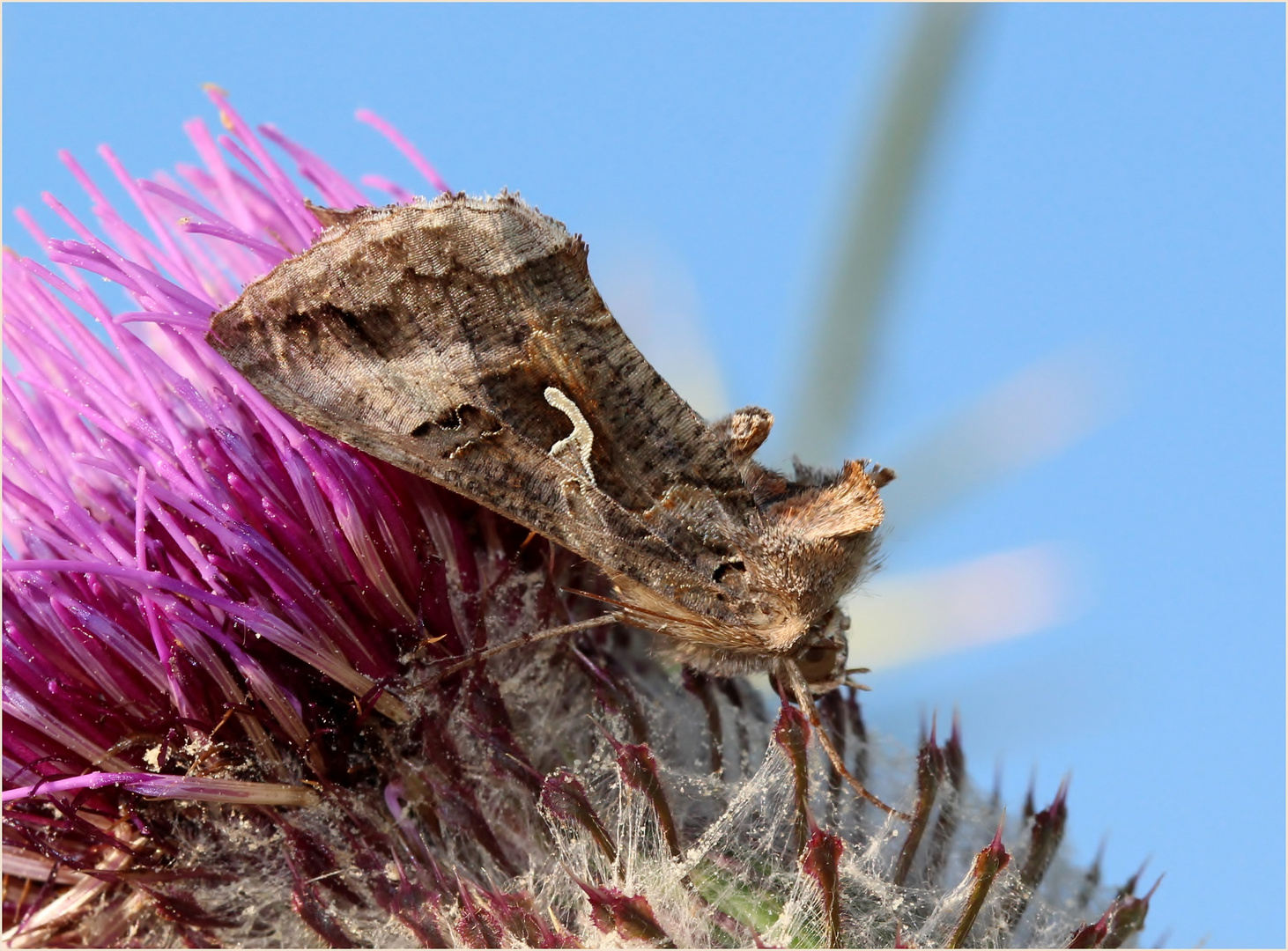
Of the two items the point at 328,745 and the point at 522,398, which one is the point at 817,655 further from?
the point at 328,745

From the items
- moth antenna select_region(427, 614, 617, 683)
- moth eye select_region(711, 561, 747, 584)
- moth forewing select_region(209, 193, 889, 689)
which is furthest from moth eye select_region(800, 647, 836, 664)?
moth antenna select_region(427, 614, 617, 683)

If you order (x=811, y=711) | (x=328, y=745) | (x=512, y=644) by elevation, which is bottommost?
(x=328, y=745)

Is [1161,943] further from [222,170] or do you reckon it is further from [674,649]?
[222,170]

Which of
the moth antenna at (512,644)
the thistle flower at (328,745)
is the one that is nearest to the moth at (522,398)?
the moth antenna at (512,644)

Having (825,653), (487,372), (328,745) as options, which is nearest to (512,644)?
(328,745)

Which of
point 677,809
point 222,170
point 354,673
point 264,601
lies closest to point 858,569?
point 677,809
